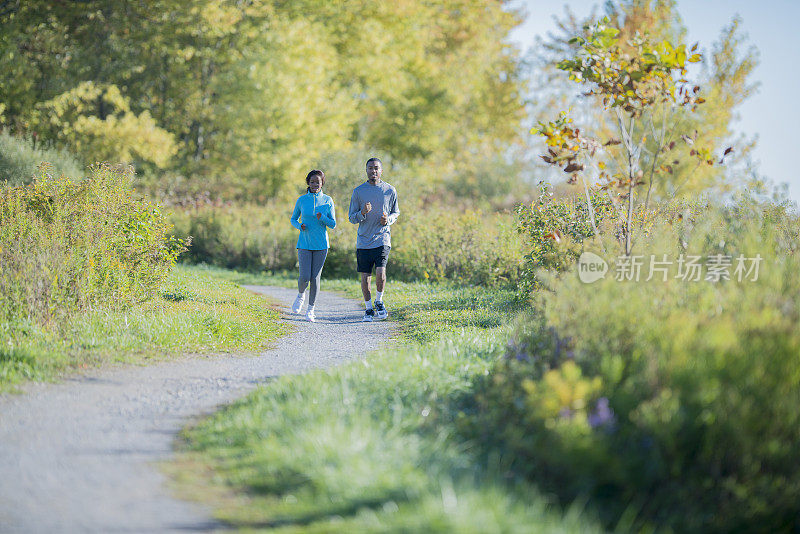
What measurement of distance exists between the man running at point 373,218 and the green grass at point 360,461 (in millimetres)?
3862

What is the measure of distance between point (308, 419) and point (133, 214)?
614 centimetres

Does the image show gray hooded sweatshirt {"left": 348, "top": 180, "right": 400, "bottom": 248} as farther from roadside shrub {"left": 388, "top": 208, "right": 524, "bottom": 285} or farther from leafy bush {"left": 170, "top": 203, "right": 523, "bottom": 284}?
roadside shrub {"left": 388, "top": 208, "right": 524, "bottom": 285}

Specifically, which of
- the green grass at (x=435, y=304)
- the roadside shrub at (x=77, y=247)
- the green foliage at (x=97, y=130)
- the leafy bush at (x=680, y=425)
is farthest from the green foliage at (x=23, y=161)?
the leafy bush at (x=680, y=425)

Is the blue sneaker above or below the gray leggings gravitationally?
below

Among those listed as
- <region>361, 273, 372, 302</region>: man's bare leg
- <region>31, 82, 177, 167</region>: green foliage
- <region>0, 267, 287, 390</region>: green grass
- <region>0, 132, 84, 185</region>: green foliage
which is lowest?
<region>0, 267, 287, 390</region>: green grass

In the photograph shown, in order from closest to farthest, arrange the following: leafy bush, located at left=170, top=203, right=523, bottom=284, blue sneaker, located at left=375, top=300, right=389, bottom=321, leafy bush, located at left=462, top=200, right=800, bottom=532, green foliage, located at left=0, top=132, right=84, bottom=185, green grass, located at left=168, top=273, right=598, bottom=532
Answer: green grass, located at left=168, top=273, right=598, bottom=532, leafy bush, located at left=462, top=200, right=800, bottom=532, blue sneaker, located at left=375, top=300, right=389, bottom=321, leafy bush, located at left=170, top=203, right=523, bottom=284, green foliage, located at left=0, top=132, right=84, bottom=185

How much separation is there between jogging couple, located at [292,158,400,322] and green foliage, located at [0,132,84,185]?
12.2m

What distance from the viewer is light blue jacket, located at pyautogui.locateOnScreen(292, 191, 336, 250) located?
409 inches

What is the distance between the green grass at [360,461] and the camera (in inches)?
150

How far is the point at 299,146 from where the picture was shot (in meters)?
27.8

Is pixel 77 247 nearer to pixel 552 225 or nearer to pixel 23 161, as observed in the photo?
pixel 552 225

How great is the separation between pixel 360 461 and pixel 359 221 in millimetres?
6485

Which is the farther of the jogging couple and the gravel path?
the jogging couple

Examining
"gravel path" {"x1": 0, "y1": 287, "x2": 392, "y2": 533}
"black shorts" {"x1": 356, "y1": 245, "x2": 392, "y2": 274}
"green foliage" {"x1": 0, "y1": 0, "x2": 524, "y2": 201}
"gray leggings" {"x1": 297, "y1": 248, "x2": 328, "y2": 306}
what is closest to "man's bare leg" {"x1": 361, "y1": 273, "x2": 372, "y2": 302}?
"black shorts" {"x1": 356, "y1": 245, "x2": 392, "y2": 274}
